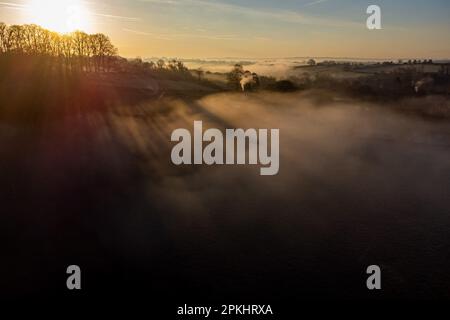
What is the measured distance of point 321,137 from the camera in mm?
118125

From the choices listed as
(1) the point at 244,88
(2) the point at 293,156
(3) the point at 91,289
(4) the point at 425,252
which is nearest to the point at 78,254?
(3) the point at 91,289

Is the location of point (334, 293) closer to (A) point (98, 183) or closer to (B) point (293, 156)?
(A) point (98, 183)

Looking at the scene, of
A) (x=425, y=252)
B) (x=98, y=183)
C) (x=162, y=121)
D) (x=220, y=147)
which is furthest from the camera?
(x=162, y=121)

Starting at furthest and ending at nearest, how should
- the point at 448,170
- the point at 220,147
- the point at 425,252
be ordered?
1. the point at 220,147
2. the point at 448,170
3. the point at 425,252

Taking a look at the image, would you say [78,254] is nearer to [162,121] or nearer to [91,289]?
[91,289]

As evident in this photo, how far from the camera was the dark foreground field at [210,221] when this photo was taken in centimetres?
3619

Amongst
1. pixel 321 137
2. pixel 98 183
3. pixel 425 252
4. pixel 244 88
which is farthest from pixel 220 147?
pixel 425 252

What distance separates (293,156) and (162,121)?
37223 mm

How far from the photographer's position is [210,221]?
153ft

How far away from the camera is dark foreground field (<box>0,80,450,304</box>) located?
119 feet

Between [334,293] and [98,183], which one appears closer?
[334,293]

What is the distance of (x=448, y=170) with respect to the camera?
73.9 metres

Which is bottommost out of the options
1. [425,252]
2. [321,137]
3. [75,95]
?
[425,252]

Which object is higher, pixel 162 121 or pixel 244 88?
pixel 244 88
